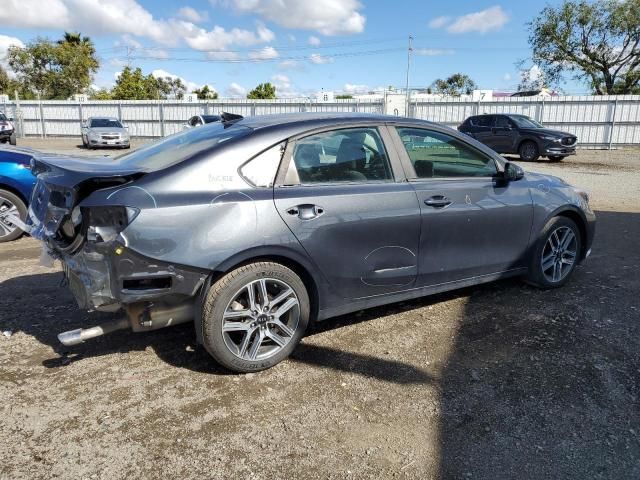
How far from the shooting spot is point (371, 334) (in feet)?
13.2

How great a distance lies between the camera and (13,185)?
263 inches

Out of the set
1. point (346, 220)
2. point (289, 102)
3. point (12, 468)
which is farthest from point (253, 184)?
point (289, 102)

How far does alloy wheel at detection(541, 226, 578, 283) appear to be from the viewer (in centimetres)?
488

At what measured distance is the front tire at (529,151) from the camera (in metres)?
18.1

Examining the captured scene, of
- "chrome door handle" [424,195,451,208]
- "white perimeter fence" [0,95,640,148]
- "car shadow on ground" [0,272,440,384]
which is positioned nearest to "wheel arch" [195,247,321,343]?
"car shadow on ground" [0,272,440,384]

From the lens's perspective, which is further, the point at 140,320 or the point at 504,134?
the point at 504,134

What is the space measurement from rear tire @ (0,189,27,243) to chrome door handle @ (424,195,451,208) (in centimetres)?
535

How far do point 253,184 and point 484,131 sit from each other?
17585mm

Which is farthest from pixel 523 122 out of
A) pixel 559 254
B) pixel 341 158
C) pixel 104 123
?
pixel 104 123

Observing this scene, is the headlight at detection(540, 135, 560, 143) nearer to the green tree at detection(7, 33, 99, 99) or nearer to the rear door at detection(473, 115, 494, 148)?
the rear door at detection(473, 115, 494, 148)

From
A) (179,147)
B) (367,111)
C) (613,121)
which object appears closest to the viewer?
(179,147)

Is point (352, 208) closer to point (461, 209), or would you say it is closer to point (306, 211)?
point (306, 211)

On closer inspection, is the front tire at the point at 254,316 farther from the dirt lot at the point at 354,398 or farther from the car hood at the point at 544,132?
the car hood at the point at 544,132

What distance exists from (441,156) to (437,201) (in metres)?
0.46
